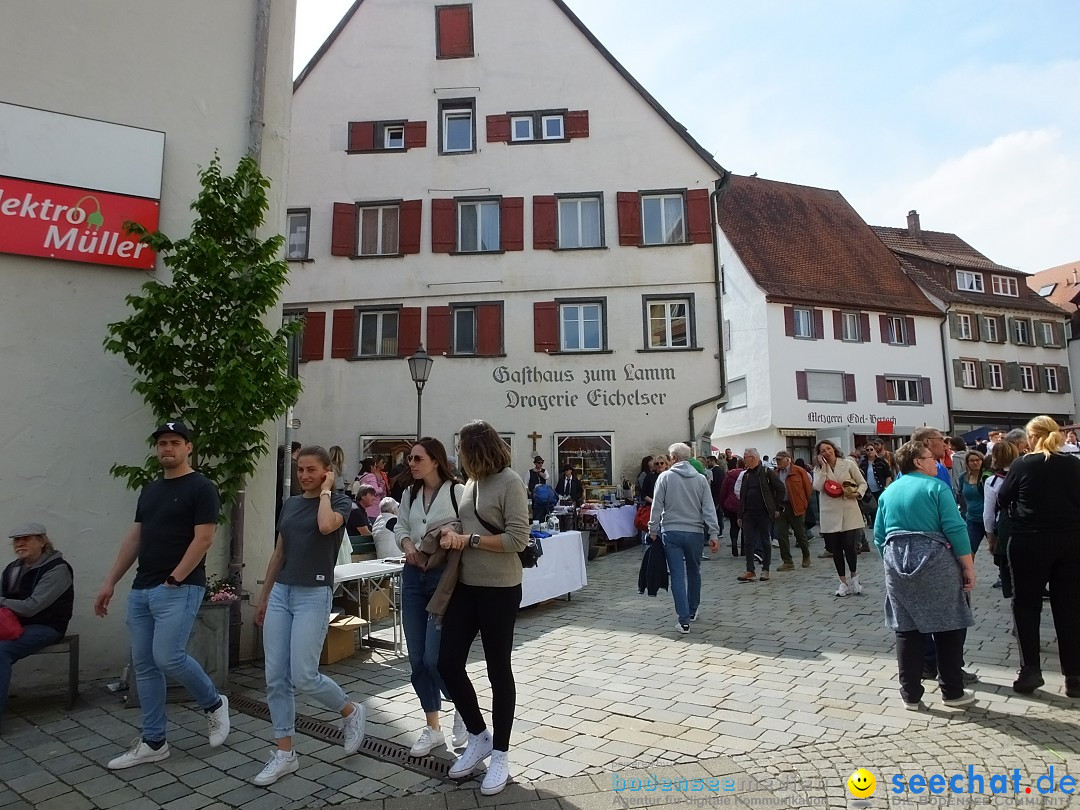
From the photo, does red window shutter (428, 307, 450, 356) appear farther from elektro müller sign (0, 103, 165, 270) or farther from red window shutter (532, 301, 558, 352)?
elektro müller sign (0, 103, 165, 270)

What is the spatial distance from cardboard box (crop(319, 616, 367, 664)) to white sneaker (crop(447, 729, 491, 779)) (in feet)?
9.33

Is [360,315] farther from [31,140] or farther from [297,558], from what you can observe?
[297,558]

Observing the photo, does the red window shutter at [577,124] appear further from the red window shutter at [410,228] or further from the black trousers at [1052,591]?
the black trousers at [1052,591]

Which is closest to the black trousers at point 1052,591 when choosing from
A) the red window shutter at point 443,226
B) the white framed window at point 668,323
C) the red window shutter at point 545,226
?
the white framed window at point 668,323

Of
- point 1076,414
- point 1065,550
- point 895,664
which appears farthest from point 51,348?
point 1076,414

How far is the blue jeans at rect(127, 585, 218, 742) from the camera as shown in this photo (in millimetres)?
4324

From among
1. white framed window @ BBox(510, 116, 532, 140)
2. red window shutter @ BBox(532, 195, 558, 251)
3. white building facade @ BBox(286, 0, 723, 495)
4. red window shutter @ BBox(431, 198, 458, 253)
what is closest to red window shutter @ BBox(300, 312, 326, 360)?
white building facade @ BBox(286, 0, 723, 495)

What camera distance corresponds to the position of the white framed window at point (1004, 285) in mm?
38200

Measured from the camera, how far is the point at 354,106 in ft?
70.2

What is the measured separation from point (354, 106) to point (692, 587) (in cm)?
1858

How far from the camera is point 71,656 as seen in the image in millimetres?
5555

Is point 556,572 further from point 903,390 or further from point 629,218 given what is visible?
point 903,390

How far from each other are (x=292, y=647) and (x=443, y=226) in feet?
57.9

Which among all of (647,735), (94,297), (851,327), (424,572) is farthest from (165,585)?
(851,327)
